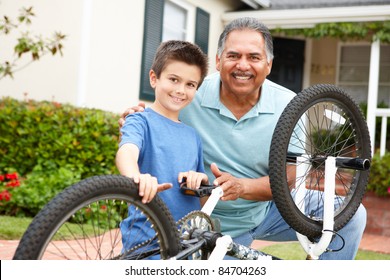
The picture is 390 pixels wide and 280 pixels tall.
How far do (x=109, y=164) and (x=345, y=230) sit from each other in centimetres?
362

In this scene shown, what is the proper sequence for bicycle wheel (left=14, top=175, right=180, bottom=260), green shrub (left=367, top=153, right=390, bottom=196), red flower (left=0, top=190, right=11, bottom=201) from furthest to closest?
green shrub (left=367, top=153, right=390, bottom=196), red flower (left=0, top=190, right=11, bottom=201), bicycle wheel (left=14, top=175, right=180, bottom=260)

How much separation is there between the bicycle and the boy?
143mm

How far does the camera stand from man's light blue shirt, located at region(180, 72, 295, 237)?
274 centimetres

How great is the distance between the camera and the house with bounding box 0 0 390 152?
6297 mm

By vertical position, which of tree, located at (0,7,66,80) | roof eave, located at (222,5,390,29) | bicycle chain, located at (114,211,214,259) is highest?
roof eave, located at (222,5,390,29)

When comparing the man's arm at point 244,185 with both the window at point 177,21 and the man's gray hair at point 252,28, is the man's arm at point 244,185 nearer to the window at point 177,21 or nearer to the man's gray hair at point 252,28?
the man's gray hair at point 252,28

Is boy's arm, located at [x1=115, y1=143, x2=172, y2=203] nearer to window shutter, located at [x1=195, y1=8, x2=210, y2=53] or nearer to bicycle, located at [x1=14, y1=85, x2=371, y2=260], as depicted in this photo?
bicycle, located at [x1=14, y1=85, x2=371, y2=260]

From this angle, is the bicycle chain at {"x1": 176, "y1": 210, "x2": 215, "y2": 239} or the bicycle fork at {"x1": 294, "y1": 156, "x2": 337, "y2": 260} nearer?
the bicycle chain at {"x1": 176, "y1": 210, "x2": 215, "y2": 239}

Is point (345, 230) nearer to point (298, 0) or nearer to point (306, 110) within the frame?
point (306, 110)

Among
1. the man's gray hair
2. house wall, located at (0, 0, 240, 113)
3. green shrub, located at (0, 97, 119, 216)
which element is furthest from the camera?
house wall, located at (0, 0, 240, 113)

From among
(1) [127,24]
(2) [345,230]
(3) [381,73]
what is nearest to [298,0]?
(3) [381,73]

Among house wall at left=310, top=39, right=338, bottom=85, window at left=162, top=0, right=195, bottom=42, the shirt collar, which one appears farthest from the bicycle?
house wall at left=310, top=39, right=338, bottom=85

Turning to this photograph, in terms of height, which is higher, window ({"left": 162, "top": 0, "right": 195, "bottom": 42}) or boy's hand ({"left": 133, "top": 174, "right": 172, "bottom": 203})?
window ({"left": 162, "top": 0, "right": 195, "bottom": 42})
